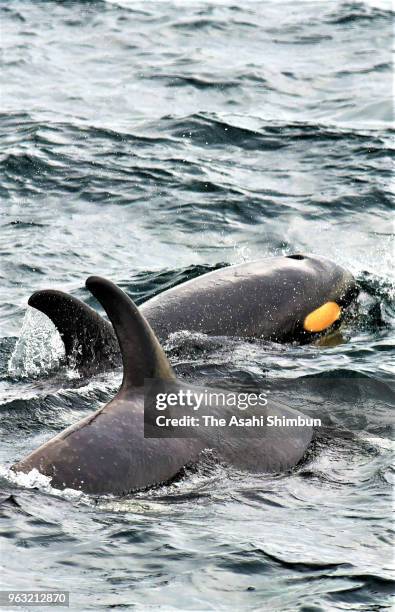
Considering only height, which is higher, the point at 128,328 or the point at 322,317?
the point at 128,328

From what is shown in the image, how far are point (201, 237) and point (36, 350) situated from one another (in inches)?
229

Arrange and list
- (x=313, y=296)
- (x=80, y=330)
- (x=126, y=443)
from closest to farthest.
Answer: (x=126, y=443)
(x=80, y=330)
(x=313, y=296)

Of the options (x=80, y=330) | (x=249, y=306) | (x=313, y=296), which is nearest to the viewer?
(x=80, y=330)

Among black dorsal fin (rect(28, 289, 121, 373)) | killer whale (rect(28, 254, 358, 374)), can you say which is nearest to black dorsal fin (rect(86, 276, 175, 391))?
black dorsal fin (rect(28, 289, 121, 373))

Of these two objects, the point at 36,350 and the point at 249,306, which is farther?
the point at 249,306

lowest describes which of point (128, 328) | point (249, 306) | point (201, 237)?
point (201, 237)

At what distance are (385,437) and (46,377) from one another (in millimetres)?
3395

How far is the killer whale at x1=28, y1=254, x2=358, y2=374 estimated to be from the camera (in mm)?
10727

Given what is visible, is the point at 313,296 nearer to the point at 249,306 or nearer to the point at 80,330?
the point at 249,306

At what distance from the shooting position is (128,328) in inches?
317

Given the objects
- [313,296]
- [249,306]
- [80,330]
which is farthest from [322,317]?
[80,330]

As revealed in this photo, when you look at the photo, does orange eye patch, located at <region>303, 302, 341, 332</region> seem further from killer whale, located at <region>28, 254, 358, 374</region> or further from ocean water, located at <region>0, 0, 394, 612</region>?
ocean water, located at <region>0, 0, 394, 612</region>

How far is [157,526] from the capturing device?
7.52 m

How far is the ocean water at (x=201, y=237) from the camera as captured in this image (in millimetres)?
7152
